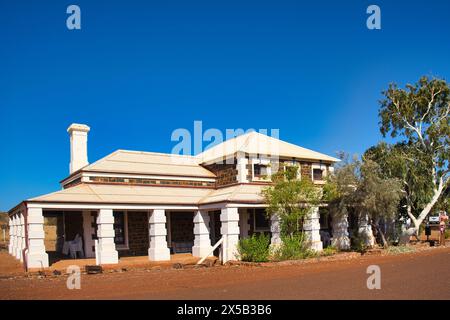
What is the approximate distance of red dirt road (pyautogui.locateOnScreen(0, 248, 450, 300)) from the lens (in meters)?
9.66

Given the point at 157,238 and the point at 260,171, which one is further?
the point at 260,171

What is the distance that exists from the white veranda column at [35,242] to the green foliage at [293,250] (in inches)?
358

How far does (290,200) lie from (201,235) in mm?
4752

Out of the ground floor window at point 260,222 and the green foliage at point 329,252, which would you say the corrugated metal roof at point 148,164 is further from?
the green foliage at point 329,252

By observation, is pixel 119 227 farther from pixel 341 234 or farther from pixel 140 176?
pixel 341 234

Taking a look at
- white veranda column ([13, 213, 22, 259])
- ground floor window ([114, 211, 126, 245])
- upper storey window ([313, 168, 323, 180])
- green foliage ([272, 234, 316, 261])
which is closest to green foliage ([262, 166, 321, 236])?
green foliage ([272, 234, 316, 261])

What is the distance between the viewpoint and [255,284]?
38.6 feet

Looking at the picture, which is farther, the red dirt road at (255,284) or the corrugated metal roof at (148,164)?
the corrugated metal roof at (148,164)

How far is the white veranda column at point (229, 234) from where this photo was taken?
18562 mm

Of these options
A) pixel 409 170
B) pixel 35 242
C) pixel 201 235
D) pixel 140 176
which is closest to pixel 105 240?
pixel 35 242

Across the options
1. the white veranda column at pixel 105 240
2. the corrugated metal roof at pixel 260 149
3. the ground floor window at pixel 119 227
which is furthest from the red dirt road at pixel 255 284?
the corrugated metal roof at pixel 260 149
